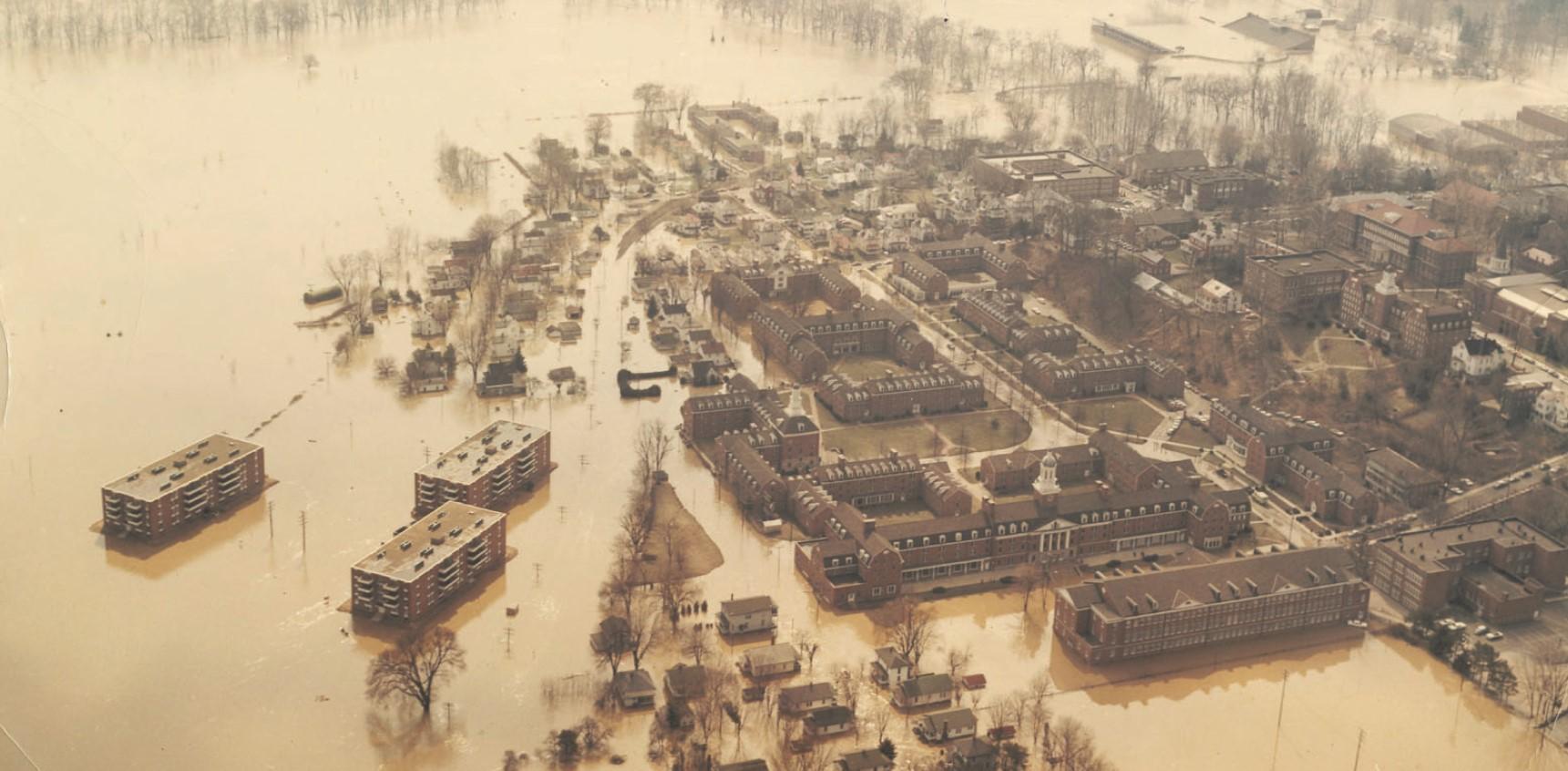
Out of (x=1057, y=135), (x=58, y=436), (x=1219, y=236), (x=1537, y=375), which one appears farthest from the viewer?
(x=1057, y=135)

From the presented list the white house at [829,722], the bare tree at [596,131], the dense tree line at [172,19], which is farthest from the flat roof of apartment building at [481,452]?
the dense tree line at [172,19]

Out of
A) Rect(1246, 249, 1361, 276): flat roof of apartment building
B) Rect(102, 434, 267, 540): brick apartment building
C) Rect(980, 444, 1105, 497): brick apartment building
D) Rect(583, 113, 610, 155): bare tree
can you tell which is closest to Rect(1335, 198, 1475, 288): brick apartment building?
Rect(1246, 249, 1361, 276): flat roof of apartment building

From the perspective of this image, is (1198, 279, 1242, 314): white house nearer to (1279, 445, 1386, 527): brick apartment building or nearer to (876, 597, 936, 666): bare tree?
(1279, 445, 1386, 527): brick apartment building

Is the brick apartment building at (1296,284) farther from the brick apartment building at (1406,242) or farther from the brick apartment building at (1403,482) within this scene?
the brick apartment building at (1403,482)

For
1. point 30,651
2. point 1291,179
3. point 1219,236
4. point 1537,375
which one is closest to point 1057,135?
point 1291,179

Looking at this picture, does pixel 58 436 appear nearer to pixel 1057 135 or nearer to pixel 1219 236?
pixel 1219 236

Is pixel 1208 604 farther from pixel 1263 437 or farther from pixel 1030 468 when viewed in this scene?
pixel 1263 437
